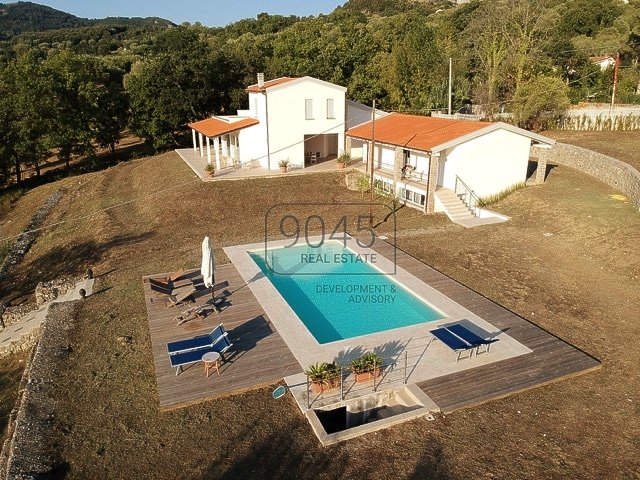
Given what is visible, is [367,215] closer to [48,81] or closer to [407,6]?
[48,81]

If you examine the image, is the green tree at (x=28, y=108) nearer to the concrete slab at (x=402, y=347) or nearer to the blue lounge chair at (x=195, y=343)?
the concrete slab at (x=402, y=347)

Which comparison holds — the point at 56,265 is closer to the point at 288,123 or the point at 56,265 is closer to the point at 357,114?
the point at 288,123

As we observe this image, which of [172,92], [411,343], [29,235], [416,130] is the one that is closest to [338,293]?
[411,343]

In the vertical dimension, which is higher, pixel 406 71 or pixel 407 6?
pixel 407 6

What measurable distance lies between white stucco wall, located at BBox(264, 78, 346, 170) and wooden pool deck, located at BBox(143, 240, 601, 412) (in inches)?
754

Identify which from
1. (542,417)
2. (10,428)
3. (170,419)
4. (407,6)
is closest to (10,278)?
(10,428)

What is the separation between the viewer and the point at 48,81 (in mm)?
40781

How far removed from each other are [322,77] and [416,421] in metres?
46.0

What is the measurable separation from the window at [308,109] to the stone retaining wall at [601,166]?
15165 millimetres

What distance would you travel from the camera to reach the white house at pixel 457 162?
76.8 ft

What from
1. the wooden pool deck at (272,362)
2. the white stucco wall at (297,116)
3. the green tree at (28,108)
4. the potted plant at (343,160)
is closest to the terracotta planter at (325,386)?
the wooden pool deck at (272,362)

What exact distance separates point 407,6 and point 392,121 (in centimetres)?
13074

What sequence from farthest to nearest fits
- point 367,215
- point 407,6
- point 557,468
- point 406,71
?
point 407,6 < point 406,71 < point 367,215 < point 557,468

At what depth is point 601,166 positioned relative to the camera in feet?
86.0
